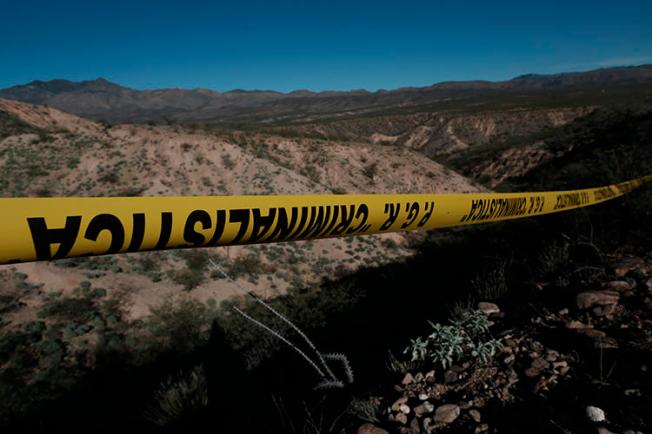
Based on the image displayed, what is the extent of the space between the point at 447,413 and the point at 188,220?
1983 mm

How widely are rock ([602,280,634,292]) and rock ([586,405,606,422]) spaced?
5.91 ft

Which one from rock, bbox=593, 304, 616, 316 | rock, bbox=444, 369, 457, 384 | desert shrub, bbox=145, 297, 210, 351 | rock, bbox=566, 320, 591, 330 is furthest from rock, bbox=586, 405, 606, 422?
desert shrub, bbox=145, 297, 210, 351

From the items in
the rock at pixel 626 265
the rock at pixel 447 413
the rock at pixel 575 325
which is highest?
the rock at pixel 626 265

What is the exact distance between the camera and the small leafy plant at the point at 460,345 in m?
2.60

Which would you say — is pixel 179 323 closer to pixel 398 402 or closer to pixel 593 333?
pixel 398 402

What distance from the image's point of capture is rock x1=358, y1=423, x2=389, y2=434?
205 centimetres

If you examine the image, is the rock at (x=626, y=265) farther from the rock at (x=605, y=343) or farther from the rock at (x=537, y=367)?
the rock at (x=537, y=367)

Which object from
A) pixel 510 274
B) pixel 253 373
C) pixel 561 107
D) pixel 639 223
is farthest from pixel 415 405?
pixel 561 107

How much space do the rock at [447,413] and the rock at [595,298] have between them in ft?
5.49

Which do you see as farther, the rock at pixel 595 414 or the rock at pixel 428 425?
the rock at pixel 428 425

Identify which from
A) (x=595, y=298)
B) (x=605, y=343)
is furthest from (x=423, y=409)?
(x=595, y=298)

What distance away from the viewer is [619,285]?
3.12 m

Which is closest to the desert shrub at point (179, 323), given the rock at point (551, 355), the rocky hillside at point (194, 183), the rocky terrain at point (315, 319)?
the rocky terrain at point (315, 319)

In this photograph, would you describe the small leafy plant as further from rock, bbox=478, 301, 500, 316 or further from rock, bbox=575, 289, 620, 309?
rock, bbox=575, 289, 620, 309
